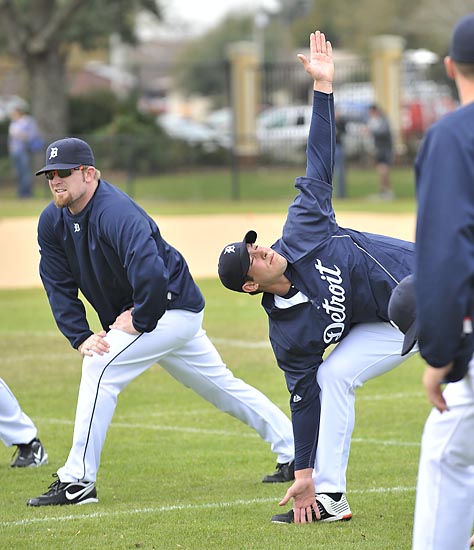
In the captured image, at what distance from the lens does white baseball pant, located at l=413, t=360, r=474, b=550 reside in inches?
166

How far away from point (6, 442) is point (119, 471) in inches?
30.0

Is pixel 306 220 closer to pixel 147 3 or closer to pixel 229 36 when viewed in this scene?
pixel 147 3

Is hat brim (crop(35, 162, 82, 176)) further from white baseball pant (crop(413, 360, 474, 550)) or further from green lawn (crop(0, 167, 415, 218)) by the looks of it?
green lawn (crop(0, 167, 415, 218))

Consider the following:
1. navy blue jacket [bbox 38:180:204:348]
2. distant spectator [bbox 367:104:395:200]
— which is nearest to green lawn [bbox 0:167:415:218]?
distant spectator [bbox 367:104:395:200]

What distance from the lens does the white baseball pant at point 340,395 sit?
6.02 meters

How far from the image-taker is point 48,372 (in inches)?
429

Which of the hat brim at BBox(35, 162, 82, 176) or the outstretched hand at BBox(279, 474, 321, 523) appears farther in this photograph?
the hat brim at BBox(35, 162, 82, 176)

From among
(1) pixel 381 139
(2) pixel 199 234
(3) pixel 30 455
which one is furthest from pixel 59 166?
(1) pixel 381 139

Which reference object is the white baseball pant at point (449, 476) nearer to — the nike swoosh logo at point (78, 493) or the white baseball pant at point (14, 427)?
the nike swoosh logo at point (78, 493)

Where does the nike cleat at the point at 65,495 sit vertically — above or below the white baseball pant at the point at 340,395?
below

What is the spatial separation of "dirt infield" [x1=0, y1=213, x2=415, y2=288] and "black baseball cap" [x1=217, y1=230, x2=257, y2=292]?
36.9 feet

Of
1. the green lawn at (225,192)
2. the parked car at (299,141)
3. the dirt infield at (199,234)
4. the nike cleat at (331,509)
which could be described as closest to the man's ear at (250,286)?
the nike cleat at (331,509)

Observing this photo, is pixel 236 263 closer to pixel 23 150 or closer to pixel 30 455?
pixel 30 455

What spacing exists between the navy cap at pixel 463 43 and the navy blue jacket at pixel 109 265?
107 inches
